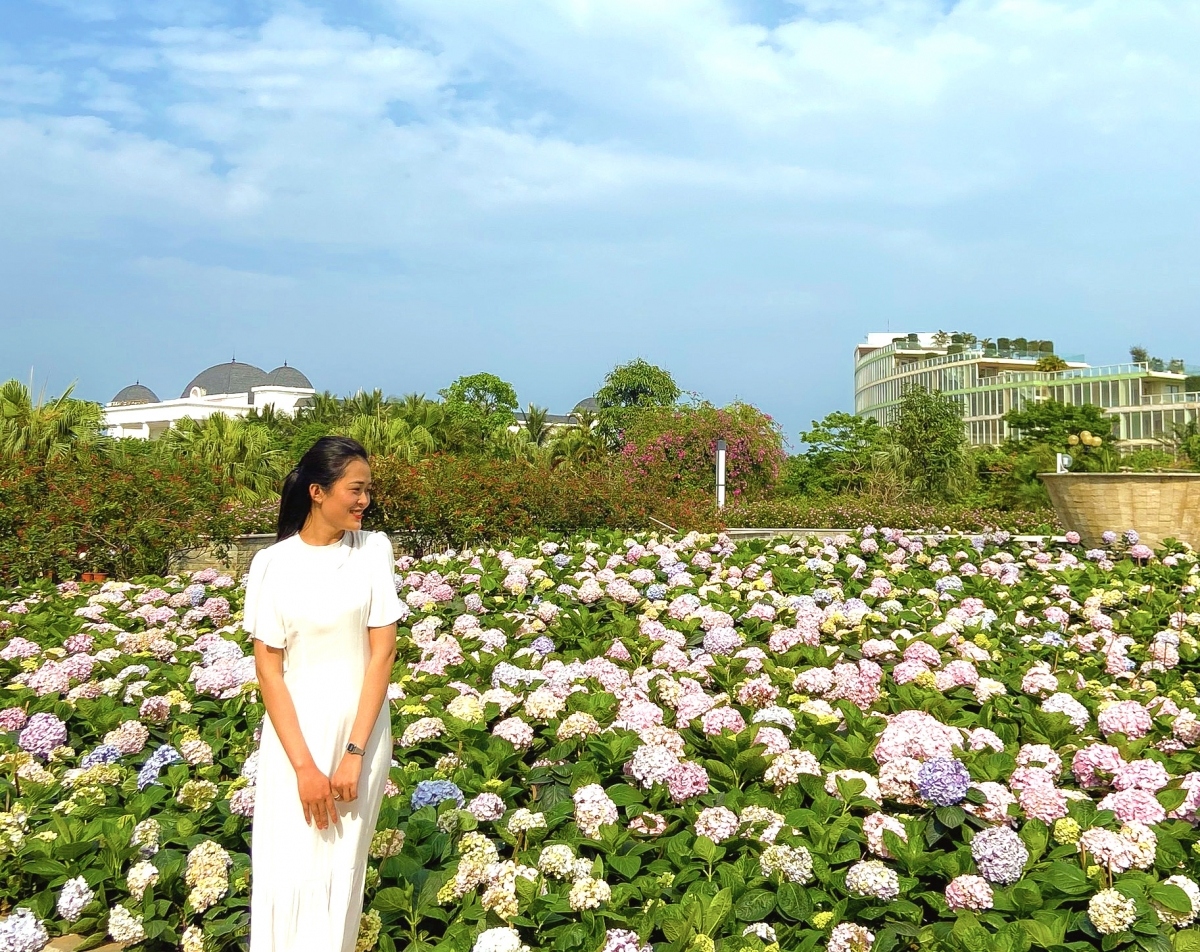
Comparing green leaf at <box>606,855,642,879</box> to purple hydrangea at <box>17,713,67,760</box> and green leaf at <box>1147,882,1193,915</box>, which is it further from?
purple hydrangea at <box>17,713,67,760</box>

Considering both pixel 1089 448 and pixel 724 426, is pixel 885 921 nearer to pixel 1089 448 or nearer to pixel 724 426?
pixel 1089 448

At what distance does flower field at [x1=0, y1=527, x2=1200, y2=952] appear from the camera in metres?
2.67

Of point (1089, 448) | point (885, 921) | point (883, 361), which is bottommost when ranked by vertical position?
point (885, 921)

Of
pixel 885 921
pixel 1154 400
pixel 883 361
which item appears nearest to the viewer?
pixel 885 921

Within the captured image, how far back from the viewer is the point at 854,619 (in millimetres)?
5199

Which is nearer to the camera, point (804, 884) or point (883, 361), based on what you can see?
point (804, 884)

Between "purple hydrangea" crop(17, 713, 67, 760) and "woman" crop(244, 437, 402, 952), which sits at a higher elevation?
"woman" crop(244, 437, 402, 952)

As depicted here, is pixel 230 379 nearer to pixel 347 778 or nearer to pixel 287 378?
pixel 287 378

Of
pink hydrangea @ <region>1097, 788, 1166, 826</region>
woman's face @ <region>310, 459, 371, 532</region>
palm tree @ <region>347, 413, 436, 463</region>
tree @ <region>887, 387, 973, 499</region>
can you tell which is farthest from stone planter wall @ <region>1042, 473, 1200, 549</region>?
palm tree @ <region>347, 413, 436, 463</region>

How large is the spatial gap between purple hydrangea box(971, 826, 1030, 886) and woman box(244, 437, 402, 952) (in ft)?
4.92

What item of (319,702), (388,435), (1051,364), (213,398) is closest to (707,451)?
(388,435)

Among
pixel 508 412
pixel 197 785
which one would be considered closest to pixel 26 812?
pixel 197 785

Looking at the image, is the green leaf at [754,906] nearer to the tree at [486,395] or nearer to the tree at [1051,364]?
the tree at [486,395]

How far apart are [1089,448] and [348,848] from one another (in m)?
12.4
